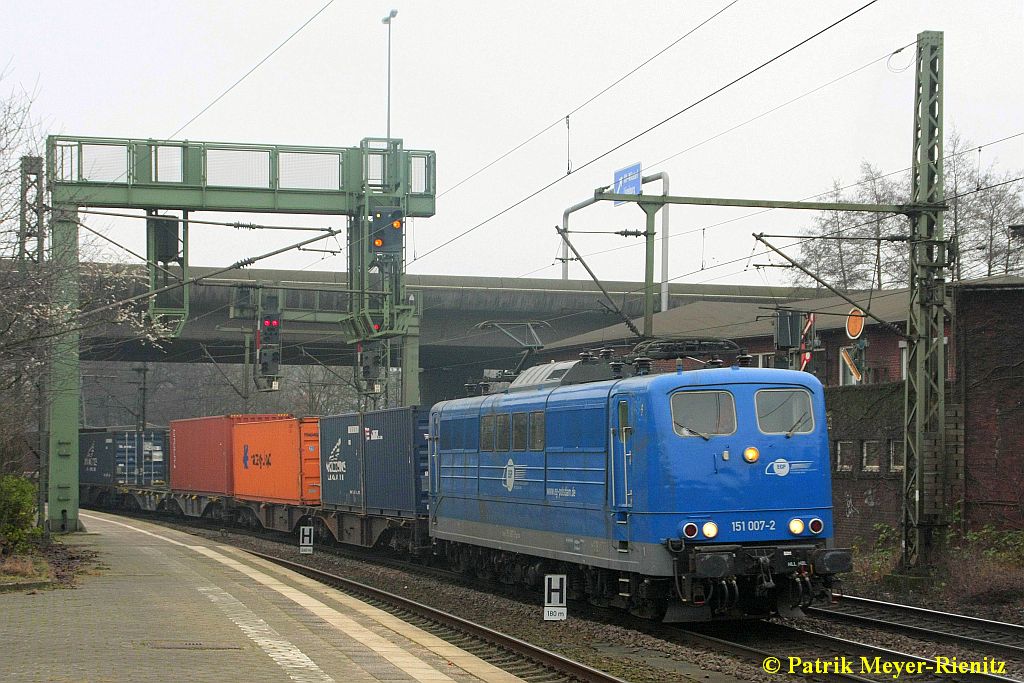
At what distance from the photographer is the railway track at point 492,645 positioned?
12258mm

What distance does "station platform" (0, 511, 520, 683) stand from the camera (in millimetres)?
11195

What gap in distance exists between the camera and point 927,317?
19.8 m

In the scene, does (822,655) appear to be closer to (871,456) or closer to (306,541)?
(871,456)

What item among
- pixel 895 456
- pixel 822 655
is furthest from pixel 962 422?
pixel 822 655

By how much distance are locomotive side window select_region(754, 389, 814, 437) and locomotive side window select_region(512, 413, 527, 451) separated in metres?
4.22

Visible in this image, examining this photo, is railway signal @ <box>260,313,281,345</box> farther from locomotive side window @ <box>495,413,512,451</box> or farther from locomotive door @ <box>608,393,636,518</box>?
locomotive door @ <box>608,393,636,518</box>

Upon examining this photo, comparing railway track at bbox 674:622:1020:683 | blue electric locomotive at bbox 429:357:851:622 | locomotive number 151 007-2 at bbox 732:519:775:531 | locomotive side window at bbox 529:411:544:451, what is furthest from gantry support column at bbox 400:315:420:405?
locomotive number 151 007-2 at bbox 732:519:775:531

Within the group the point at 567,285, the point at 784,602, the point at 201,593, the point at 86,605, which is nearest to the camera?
the point at 784,602

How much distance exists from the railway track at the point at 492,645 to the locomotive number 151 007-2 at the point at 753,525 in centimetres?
267

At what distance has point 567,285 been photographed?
54.2 metres

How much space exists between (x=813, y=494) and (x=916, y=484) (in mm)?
5589

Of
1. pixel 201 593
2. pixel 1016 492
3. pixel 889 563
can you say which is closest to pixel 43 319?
pixel 201 593

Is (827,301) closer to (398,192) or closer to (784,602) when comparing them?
(398,192)

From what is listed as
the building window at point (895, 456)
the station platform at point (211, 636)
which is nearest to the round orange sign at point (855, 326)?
the building window at point (895, 456)
